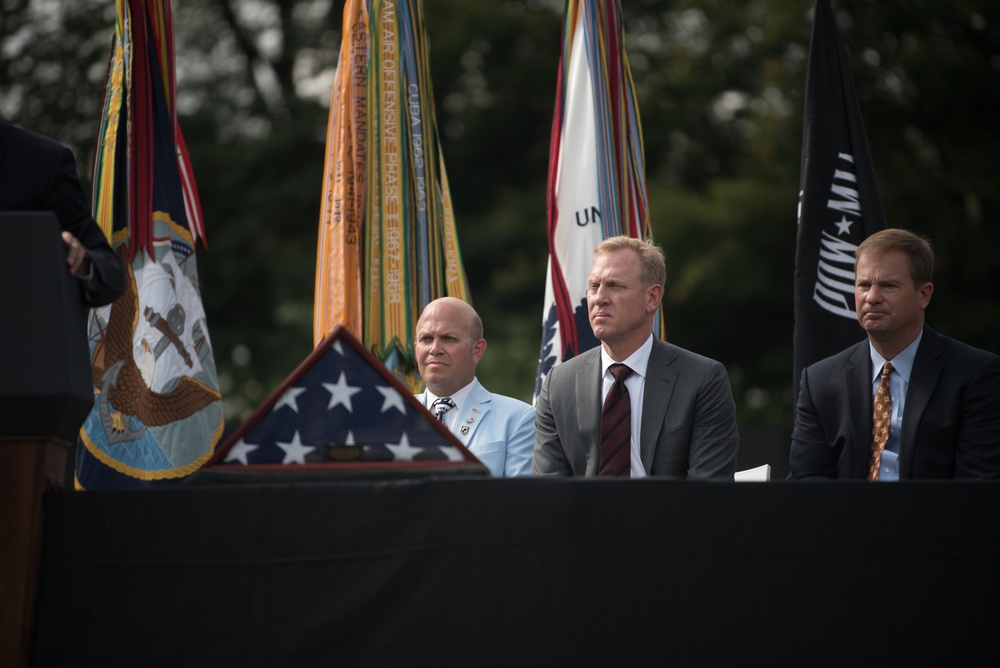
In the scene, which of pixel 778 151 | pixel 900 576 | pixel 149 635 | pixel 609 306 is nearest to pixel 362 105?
pixel 609 306

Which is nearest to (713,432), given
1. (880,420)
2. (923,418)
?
(880,420)

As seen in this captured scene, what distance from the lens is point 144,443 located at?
441cm

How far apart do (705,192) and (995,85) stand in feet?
12.7

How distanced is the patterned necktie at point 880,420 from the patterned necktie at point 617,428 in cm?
75

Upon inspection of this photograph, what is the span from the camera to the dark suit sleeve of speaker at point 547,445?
3.72 meters

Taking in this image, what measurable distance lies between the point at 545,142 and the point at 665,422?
1242 cm

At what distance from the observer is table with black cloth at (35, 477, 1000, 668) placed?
234 centimetres

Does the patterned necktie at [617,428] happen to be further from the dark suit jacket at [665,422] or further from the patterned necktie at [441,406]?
the patterned necktie at [441,406]

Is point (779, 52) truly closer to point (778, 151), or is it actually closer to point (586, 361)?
point (778, 151)

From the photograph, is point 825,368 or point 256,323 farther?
point 256,323

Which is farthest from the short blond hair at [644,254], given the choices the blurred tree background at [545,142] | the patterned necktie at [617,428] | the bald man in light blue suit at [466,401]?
the blurred tree background at [545,142]

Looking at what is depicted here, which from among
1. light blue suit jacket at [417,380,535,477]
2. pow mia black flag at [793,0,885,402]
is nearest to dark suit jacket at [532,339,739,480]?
light blue suit jacket at [417,380,535,477]

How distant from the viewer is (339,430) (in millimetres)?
2602

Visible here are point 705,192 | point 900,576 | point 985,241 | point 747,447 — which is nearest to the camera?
point 900,576
